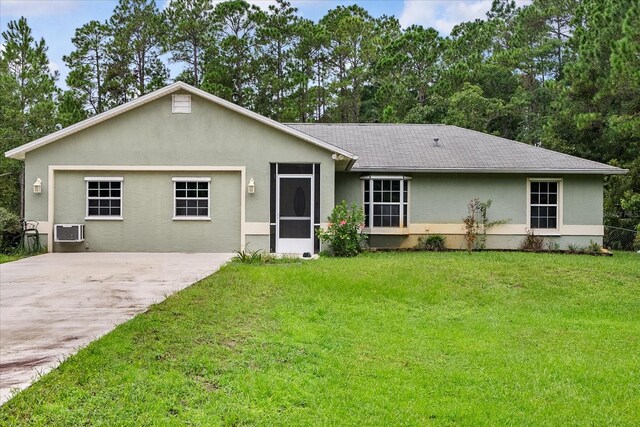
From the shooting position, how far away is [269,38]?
33.7m

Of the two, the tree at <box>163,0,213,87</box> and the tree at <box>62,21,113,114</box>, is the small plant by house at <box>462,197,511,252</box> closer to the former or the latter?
the tree at <box>163,0,213,87</box>

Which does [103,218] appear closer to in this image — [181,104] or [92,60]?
[181,104]

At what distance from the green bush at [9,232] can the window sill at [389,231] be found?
9671mm

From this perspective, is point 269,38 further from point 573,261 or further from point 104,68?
point 573,261

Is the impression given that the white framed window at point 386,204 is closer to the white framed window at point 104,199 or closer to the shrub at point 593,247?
the shrub at point 593,247

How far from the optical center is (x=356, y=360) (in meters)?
5.21

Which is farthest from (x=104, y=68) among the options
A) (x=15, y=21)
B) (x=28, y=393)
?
(x=28, y=393)

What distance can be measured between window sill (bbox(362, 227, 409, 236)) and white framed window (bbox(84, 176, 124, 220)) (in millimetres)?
7127

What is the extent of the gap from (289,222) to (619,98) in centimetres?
1553

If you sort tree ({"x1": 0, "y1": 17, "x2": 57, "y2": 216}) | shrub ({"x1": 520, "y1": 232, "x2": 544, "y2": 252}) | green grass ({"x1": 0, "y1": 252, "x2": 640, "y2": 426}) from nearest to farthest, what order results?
green grass ({"x1": 0, "y1": 252, "x2": 640, "y2": 426})
shrub ({"x1": 520, "y1": 232, "x2": 544, "y2": 252})
tree ({"x1": 0, "y1": 17, "x2": 57, "y2": 216})

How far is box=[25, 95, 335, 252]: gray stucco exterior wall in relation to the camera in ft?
46.3

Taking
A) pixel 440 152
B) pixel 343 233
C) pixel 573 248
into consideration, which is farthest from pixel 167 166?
pixel 573 248

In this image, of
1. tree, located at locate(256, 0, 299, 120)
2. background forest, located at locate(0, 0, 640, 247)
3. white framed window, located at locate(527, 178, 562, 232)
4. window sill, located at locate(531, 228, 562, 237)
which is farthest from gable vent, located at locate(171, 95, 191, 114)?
tree, located at locate(256, 0, 299, 120)

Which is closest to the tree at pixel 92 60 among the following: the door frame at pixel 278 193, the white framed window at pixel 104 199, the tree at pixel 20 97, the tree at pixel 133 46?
the tree at pixel 133 46
